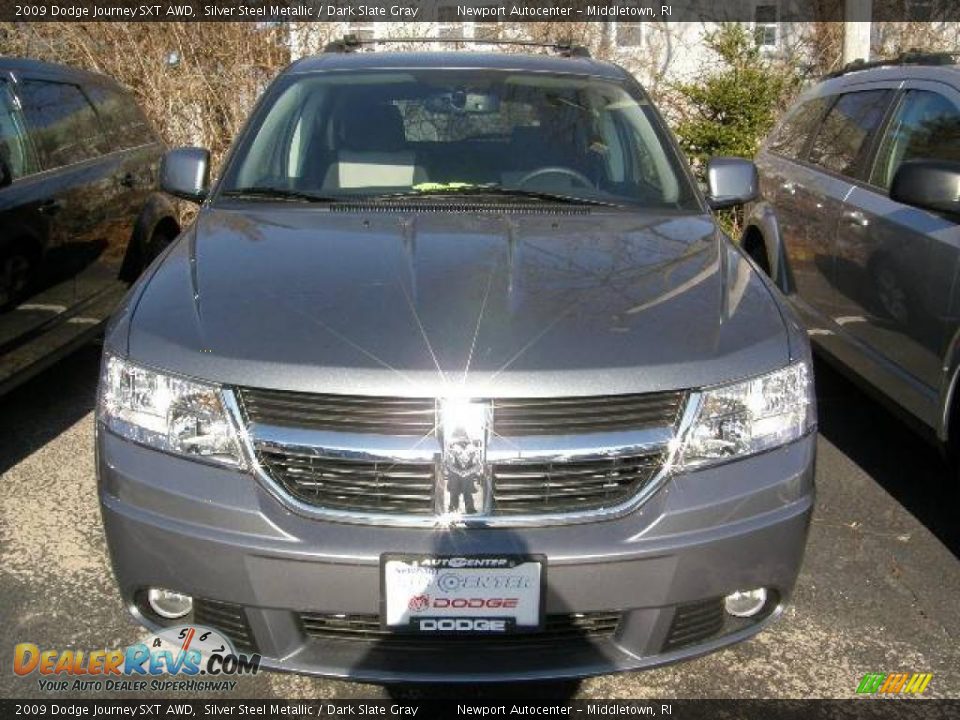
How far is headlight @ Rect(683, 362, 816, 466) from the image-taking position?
2447 millimetres

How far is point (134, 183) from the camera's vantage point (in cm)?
592

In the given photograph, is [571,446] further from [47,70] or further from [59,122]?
[47,70]

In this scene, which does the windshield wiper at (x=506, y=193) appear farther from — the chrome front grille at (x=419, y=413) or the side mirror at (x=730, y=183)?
the chrome front grille at (x=419, y=413)

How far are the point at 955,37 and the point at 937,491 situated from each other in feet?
40.9

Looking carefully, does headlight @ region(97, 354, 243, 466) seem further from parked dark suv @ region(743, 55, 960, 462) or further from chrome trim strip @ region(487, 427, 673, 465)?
parked dark suv @ region(743, 55, 960, 462)

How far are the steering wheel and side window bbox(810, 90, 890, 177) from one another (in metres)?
1.84

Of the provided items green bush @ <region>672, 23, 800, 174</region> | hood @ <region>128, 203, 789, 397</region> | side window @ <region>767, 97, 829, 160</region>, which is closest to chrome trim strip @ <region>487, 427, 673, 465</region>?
hood @ <region>128, 203, 789, 397</region>

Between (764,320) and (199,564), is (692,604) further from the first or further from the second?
(199,564)

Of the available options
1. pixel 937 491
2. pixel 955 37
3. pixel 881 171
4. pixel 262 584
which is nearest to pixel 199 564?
pixel 262 584

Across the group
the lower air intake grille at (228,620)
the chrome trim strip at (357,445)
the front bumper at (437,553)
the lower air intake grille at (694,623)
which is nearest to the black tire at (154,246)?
the front bumper at (437,553)

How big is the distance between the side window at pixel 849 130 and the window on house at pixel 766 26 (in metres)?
6.55

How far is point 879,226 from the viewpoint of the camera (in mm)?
4324

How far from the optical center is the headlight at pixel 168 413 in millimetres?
2418

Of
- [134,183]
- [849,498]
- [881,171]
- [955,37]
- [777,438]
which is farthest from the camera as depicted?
[955,37]
